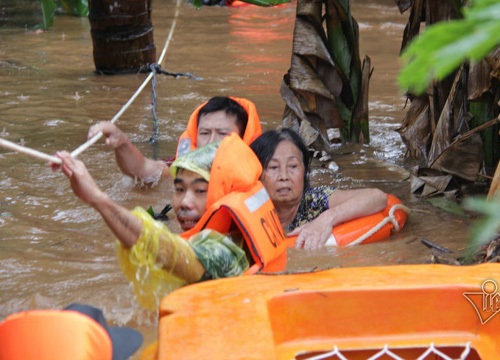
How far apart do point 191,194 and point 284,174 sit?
1.25 m

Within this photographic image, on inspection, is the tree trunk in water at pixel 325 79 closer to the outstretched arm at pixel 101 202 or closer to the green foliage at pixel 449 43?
the outstretched arm at pixel 101 202

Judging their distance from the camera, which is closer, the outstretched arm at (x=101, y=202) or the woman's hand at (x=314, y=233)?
the outstretched arm at (x=101, y=202)

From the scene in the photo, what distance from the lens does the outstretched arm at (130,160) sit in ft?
14.4

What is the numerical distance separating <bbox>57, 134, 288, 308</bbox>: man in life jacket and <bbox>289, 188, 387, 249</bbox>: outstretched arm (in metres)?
0.86

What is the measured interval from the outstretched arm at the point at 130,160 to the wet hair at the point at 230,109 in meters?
0.48

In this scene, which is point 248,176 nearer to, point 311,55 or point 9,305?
point 9,305

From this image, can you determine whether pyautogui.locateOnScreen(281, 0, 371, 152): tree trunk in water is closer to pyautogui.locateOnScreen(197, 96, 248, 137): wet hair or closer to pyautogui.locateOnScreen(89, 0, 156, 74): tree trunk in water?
pyautogui.locateOnScreen(197, 96, 248, 137): wet hair

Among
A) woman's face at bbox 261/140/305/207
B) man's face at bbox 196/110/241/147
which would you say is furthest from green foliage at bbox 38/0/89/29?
woman's face at bbox 261/140/305/207

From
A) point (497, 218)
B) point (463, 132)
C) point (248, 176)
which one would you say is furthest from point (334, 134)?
point (497, 218)

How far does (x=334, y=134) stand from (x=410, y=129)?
1.07 metres

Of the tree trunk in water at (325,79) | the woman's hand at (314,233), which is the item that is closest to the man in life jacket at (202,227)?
the woman's hand at (314,233)

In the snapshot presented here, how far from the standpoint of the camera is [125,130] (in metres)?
7.00

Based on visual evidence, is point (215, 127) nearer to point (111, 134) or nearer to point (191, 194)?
point (111, 134)

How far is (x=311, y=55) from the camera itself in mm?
6246
